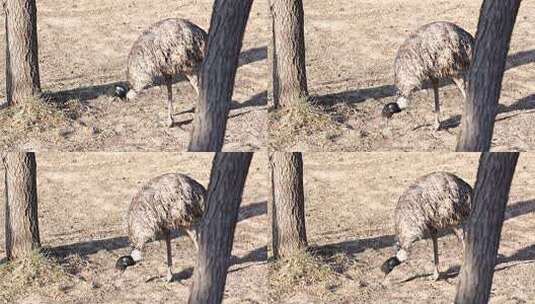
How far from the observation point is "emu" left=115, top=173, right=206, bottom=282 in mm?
15828

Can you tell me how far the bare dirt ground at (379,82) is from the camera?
1780cm

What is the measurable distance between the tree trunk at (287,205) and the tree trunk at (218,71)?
3.74 metres

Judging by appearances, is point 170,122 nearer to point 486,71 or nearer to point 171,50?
point 171,50

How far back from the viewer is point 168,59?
16.8 meters

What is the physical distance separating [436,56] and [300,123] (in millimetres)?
1969

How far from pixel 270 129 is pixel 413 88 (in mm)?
1827

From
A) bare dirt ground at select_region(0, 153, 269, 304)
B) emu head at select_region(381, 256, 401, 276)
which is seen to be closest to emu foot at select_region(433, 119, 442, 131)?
emu head at select_region(381, 256, 401, 276)

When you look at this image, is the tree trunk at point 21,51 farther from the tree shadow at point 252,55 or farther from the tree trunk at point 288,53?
the tree shadow at point 252,55

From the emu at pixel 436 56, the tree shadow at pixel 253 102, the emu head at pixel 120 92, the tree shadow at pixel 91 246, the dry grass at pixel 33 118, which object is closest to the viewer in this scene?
the emu at pixel 436 56

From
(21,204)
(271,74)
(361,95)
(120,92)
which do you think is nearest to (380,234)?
(361,95)

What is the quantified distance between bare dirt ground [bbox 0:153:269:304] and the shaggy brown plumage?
2.07 metres

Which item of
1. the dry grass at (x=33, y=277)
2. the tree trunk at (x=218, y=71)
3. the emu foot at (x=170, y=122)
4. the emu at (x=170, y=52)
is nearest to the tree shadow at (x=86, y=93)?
the emu foot at (x=170, y=122)

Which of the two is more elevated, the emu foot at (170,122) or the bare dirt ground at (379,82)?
the bare dirt ground at (379,82)

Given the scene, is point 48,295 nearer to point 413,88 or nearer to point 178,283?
point 178,283
